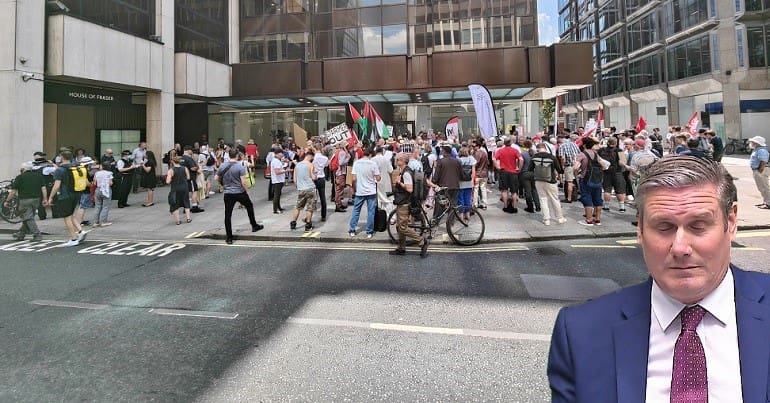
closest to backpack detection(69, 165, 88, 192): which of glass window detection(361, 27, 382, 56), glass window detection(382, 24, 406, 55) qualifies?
glass window detection(361, 27, 382, 56)

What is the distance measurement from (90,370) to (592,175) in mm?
9403

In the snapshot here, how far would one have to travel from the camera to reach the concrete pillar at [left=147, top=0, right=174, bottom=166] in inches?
766

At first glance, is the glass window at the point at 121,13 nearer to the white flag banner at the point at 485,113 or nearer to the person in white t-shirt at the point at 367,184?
the person in white t-shirt at the point at 367,184

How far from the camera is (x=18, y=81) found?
13.4m

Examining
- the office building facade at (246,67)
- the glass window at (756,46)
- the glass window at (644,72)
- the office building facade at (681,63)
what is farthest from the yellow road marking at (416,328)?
the glass window at (644,72)

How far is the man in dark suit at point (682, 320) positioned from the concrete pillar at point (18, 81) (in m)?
16.8

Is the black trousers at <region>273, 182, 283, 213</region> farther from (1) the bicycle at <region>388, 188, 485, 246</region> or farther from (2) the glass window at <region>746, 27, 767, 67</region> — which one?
(2) the glass window at <region>746, 27, 767, 67</region>

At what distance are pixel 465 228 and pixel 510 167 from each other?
3.35 m

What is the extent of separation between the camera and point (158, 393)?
349 cm

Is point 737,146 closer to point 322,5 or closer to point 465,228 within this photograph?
point 322,5

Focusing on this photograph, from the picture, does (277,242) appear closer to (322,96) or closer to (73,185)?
(73,185)

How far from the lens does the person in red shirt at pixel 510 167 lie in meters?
11.8

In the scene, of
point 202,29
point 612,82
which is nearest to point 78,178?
point 202,29

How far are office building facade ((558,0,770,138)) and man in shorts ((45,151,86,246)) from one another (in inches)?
801
